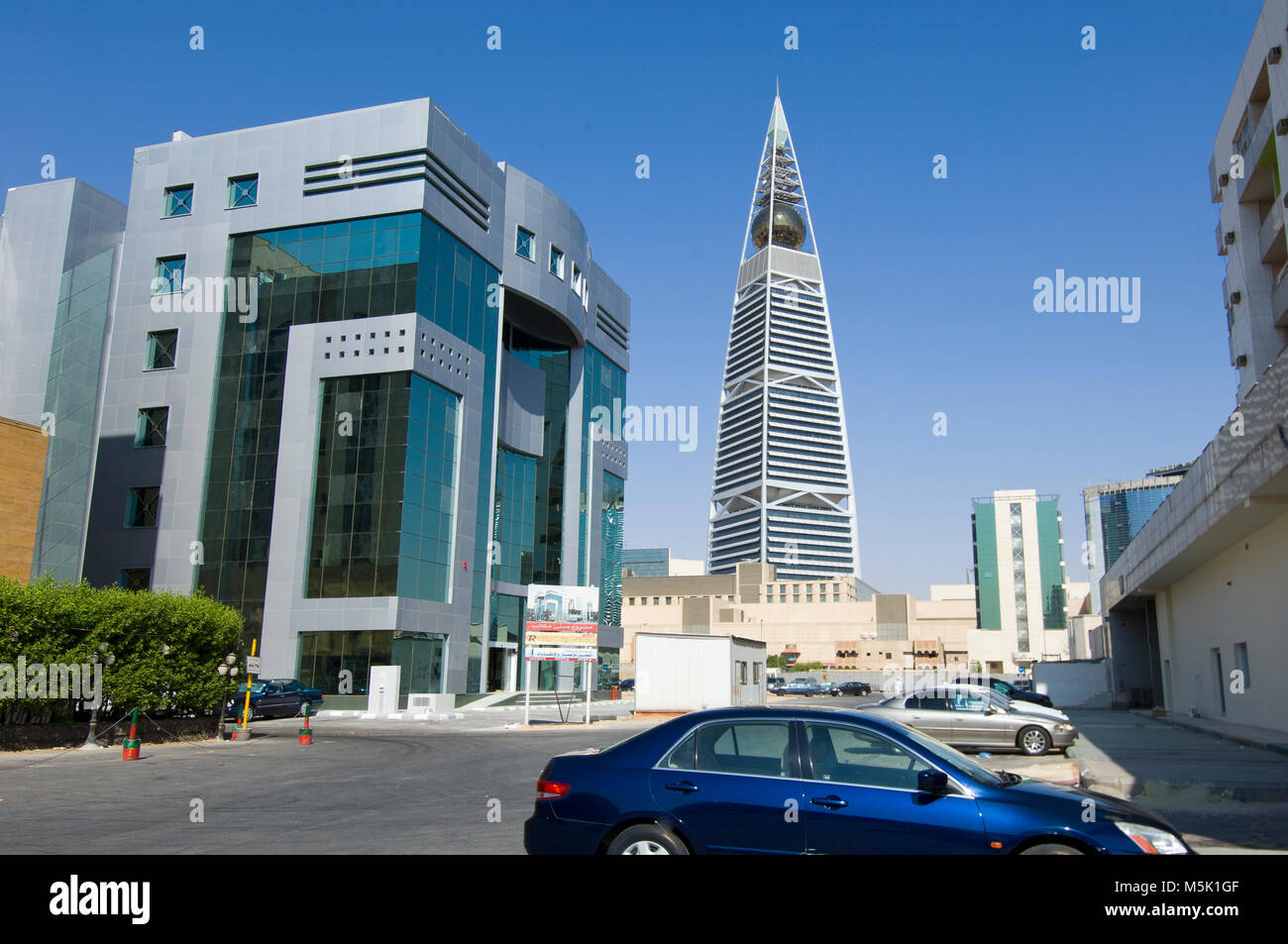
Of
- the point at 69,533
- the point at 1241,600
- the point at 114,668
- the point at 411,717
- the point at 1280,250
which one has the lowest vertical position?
the point at 411,717

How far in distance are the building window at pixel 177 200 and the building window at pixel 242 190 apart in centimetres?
254

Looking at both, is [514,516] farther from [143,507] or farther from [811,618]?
[811,618]

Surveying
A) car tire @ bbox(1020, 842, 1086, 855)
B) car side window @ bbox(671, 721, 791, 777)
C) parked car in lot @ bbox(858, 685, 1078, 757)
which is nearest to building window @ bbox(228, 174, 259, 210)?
parked car in lot @ bbox(858, 685, 1078, 757)

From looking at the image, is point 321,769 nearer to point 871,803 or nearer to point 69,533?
point 871,803

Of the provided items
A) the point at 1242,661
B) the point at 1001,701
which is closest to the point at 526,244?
the point at 1001,701

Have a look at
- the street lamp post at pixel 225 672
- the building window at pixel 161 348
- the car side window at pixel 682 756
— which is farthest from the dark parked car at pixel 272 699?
the car side window at pixel 682 756

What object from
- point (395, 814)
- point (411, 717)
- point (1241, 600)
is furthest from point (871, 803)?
point (411, 717)

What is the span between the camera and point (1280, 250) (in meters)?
36.9

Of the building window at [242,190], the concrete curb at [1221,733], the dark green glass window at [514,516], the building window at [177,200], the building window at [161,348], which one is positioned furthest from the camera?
the dark green glass window at [514,516]

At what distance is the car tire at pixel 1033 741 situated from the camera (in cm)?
1966

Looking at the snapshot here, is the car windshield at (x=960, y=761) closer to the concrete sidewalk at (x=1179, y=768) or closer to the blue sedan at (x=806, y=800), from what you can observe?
the blue sedan at (x=806, y=800)

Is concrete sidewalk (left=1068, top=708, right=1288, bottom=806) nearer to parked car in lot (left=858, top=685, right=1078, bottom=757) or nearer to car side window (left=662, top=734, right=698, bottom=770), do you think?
parked car in lot (left=858, top=685, right=1078, bottom=757)

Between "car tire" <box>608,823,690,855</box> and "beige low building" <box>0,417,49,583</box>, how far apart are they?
25469 millimetres
